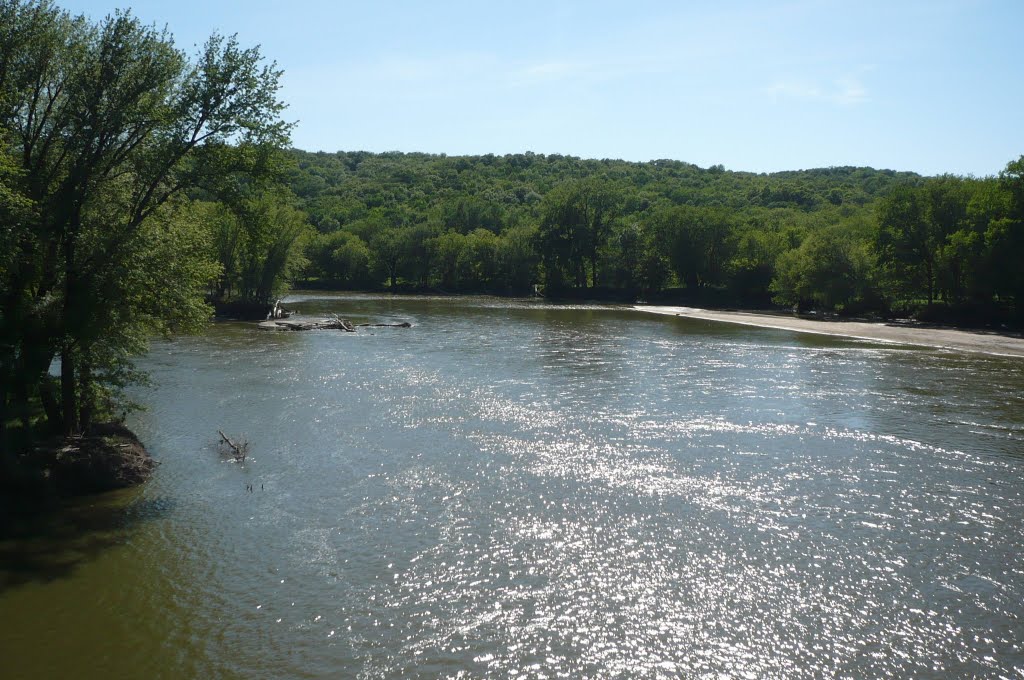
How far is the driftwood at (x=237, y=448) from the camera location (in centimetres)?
2238

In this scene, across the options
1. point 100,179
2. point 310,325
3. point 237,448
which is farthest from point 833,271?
point 100,179

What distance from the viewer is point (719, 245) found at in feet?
348

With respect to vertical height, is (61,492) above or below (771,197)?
below

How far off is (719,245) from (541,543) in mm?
96880

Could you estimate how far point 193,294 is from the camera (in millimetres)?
21031

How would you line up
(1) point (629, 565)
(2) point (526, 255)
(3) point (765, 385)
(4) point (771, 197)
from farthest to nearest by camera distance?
(4) point (771, 197) → (2) point (526, 255) → (3) point (765, 385) → (1) point (629, 565)

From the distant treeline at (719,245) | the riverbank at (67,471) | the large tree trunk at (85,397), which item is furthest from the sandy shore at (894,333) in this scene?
the large tree trunk at (85,397)

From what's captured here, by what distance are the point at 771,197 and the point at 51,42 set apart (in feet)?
564

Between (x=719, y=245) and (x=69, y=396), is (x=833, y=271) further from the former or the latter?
(x=69, y=396)

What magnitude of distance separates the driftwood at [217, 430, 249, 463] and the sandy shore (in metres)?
48.3

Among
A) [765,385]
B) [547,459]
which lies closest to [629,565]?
[547,459]

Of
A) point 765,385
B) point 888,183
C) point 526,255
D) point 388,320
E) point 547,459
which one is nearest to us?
point 547,459

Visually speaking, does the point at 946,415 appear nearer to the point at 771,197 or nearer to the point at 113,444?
the point at 113,444

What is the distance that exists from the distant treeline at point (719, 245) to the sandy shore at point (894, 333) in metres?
5.91
